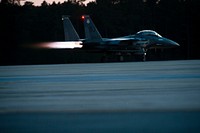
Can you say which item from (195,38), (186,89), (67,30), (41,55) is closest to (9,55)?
(41,55)

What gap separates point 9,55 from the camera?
163ft

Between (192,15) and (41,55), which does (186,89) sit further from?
(192,15)

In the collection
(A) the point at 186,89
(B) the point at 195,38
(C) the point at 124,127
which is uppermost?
(C) the point at 124,127

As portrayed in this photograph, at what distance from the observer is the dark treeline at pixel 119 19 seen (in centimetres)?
5998

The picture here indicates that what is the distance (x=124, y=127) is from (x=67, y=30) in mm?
37637

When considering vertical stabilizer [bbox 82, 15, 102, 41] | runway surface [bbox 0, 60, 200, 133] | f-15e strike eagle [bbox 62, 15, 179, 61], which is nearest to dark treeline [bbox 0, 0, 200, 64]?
vertical stabilizer [bbox 82, 15, 102, 41]

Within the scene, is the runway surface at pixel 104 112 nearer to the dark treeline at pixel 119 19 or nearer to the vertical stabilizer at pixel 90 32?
the vertical stabilizer at pixel 90 32

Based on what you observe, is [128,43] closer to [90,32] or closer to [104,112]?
[90,32]

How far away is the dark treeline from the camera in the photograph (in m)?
60.0

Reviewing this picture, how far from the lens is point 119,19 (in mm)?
72562

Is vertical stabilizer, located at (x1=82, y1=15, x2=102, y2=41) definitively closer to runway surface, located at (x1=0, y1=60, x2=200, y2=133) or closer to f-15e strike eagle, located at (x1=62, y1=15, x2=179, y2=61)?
f-15e strike eagle, located at (x1=62, y1=15, x2=179, y2=61)

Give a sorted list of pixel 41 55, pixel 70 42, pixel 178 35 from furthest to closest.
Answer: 1. pixel 178 35
2. pixel 41 55
3. pixel 70 42

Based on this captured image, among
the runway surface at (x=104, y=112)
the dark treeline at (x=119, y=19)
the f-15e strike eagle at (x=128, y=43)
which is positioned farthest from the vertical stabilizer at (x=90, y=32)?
the runway surface at (x=104, y=112)

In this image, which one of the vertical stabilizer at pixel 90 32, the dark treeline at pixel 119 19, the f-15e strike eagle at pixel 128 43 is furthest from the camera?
the dark treeline at pixel 119 19
